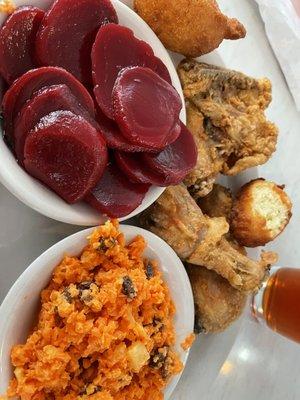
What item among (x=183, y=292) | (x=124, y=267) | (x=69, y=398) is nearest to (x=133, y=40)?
(x=124, y=267)

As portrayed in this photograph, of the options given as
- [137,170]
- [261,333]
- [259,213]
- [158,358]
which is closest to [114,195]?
[137,170]

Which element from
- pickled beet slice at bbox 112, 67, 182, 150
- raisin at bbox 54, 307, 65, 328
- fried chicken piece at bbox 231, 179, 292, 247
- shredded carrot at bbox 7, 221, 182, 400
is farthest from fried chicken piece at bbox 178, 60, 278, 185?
raisin at bbox 54, 307, 65, 328

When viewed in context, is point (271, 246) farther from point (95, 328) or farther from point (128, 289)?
point (95, 328)

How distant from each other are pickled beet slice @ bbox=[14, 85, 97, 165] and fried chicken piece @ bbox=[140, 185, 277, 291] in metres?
0.50

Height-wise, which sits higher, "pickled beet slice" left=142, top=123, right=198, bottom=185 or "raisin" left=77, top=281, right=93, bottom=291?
"pickled beet slice" left=142, top=123, right=198, bottom=185

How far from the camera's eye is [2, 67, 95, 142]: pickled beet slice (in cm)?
148

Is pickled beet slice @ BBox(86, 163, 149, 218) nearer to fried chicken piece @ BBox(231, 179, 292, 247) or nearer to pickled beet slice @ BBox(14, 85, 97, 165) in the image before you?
pickled beet slice @ BBox(14, 85, 97, 165)

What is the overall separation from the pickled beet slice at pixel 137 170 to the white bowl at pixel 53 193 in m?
0.07

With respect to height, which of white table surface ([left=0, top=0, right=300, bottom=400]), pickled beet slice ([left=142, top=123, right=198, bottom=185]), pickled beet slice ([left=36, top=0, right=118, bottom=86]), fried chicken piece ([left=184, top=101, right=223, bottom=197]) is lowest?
white table surface ([left=0, top=0, right=300, bottom=400])

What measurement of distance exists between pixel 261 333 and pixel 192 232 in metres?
0.89

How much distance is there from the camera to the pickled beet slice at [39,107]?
4.84 feet

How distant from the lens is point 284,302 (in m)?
2.15

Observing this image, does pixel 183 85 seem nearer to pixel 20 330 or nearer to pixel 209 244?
→ pixel 209 244

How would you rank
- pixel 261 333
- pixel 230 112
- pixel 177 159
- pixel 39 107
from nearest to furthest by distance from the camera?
pixel 39 107
pixel 177 159
pixel 230 112
pixel 261 333
